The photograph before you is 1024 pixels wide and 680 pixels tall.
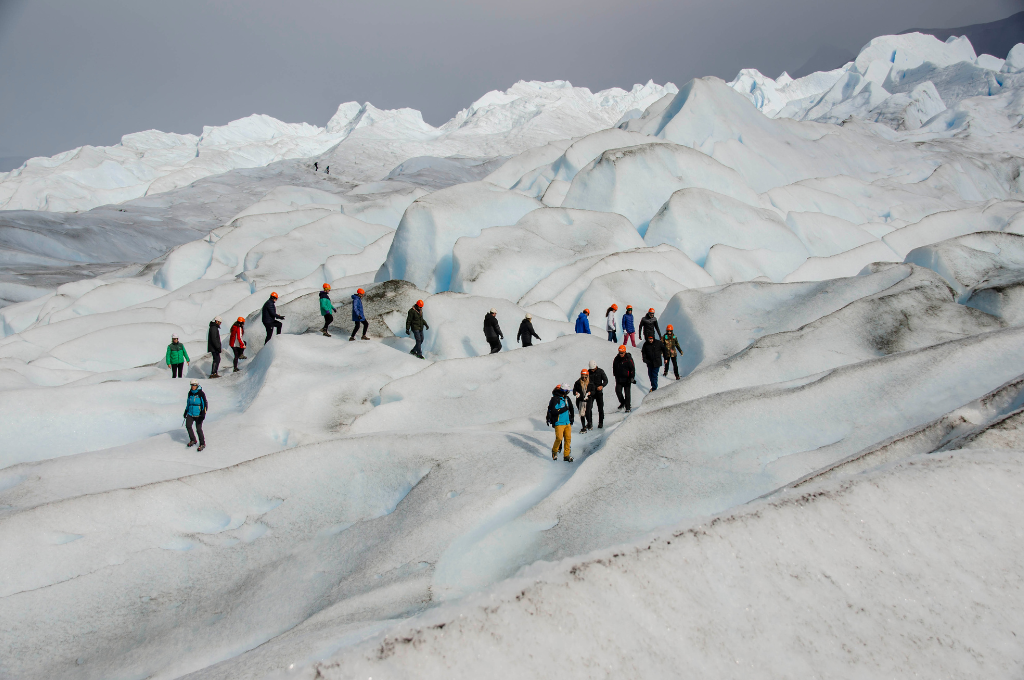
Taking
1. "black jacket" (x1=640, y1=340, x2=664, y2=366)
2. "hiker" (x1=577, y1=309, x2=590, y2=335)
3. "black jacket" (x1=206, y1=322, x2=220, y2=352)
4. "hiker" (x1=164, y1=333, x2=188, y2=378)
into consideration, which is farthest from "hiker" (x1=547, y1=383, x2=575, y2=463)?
"hiker" (x1=164, y1=333, x2=188, y2=378)

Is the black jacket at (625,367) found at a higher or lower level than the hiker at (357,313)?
lower

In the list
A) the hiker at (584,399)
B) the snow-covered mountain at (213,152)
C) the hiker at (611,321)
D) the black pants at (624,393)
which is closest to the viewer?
the hiker at (584,399)

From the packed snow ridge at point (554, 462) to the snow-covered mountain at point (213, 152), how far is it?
230 feet

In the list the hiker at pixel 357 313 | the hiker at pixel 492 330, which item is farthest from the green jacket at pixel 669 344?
the hiker at pixel 357 313

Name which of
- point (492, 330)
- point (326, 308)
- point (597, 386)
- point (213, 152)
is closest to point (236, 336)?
point (326, 308)

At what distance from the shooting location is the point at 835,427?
7.86 metres

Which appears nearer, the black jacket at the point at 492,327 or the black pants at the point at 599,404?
the black pants at the point at 599,404

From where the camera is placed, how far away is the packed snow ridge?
3955 mm

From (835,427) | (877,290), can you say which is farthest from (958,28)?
(835,427)

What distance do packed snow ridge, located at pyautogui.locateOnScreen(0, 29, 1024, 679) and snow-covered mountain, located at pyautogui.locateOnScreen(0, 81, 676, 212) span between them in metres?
70.1

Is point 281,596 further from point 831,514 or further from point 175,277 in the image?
point 175,277

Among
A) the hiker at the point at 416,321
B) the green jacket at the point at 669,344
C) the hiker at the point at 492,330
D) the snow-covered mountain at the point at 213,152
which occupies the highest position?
the snow-covered mountain at the point at 213,152

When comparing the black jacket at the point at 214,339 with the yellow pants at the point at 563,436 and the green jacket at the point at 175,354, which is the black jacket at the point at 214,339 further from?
the yellow pants at the point at 563,436

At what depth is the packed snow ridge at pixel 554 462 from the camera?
3.96 metres
